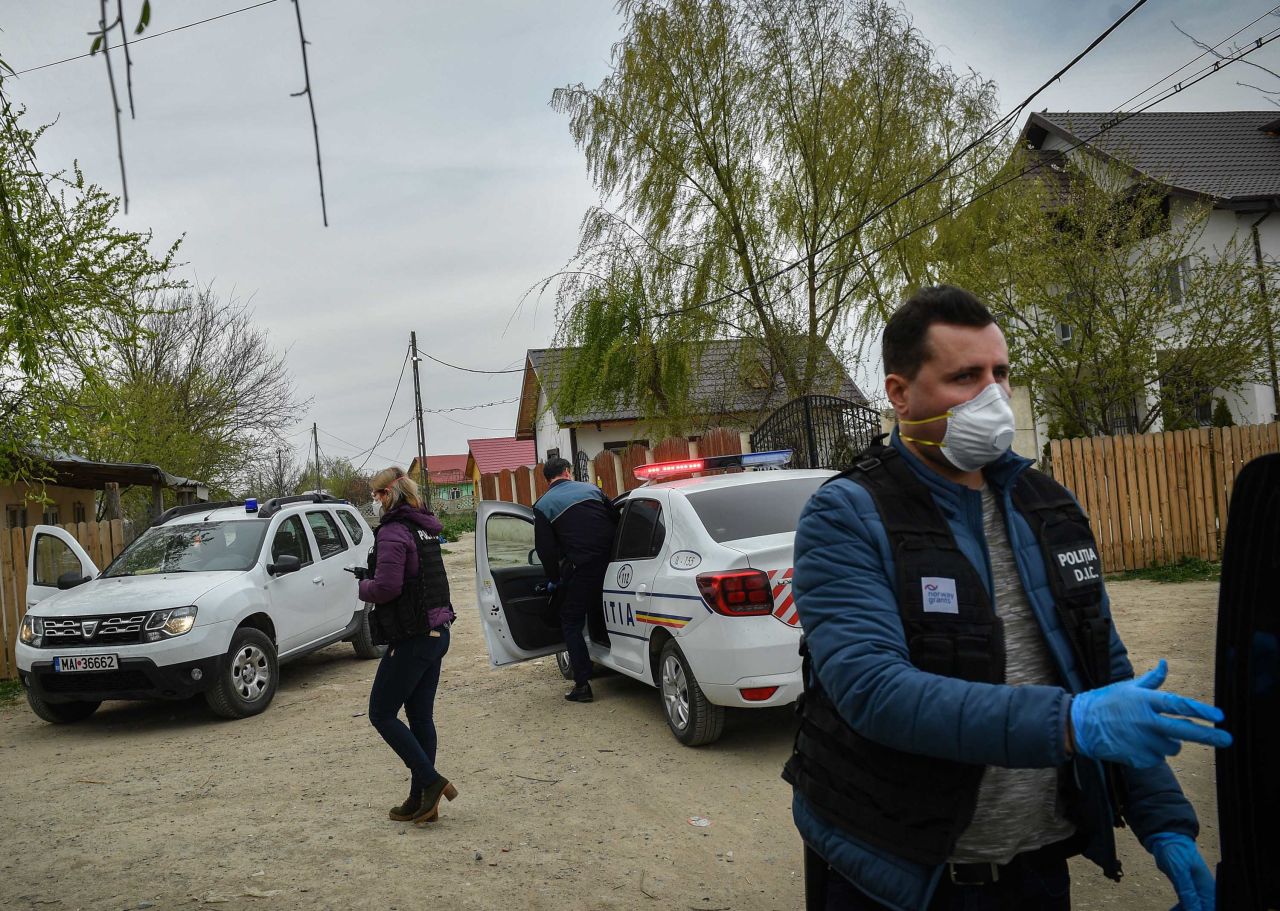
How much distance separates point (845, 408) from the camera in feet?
47.0

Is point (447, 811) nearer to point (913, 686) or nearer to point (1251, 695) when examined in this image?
point (913, 686)

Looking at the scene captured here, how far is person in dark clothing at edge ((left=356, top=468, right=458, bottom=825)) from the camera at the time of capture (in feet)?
16.6

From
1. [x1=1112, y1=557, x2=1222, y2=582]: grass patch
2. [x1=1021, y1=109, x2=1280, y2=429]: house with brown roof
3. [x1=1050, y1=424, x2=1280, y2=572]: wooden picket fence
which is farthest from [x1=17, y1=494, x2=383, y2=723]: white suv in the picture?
[x1=1021, y1=109, x2=1280, y2=429]: house with brown roof

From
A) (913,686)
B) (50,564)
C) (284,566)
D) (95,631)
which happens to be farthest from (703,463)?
(50,564)

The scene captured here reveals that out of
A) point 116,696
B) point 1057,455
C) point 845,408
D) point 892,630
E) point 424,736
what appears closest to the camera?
point 892,630

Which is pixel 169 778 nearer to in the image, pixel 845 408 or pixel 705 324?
pixel 845 408

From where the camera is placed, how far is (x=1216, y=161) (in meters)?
25.1

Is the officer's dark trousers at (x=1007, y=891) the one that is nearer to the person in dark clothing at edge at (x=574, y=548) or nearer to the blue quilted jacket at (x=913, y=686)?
the blue quilted jacket at (x=913, y=686)

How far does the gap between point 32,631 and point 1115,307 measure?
43.1 ft

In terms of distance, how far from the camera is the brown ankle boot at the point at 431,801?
202 inches

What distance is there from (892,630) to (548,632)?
6461 mm

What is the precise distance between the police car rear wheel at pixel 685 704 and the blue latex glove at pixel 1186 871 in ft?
13.9

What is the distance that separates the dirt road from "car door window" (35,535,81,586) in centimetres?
172

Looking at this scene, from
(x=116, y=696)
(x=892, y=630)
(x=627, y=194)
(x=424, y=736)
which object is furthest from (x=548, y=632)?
(x=627, y=194)
